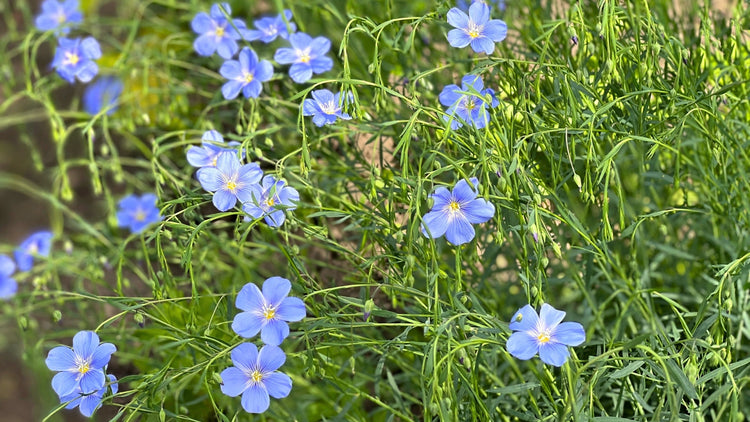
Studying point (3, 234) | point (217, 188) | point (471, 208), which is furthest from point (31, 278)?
point (471, 208)

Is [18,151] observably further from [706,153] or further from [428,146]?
[706,153]

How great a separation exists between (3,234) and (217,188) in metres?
1.99

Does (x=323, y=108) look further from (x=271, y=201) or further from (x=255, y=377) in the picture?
(x=255, y=377)

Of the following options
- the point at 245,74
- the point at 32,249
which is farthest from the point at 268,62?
the point at 32,249

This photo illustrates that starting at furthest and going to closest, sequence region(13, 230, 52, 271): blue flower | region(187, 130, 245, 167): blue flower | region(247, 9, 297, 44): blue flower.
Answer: region(13, 230, 52, 271): blue flower
region(247, 9, 297, 44): blue flower
region(187, 130, 245, 167): blue flower

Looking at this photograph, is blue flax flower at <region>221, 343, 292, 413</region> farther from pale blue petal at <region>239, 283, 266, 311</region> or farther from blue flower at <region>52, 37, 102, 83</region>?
blue flower at <region>52, 37, 102, 83</region>

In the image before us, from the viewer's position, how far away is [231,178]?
1129mm

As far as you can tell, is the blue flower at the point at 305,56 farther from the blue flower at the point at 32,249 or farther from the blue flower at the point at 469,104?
the blue flower at the point at 32,249

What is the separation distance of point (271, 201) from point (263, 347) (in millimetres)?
210

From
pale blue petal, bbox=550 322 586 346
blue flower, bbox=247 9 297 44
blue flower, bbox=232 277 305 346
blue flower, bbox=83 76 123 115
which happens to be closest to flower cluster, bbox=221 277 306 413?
blue flower, bbox=232 277 305 346

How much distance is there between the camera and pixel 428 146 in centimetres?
122

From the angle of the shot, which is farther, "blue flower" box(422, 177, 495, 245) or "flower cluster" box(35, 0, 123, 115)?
"flower cluster" box(35, 0, 123, 115)

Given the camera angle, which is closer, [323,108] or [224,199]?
[224,199]

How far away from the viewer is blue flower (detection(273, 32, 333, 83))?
1.42 m
